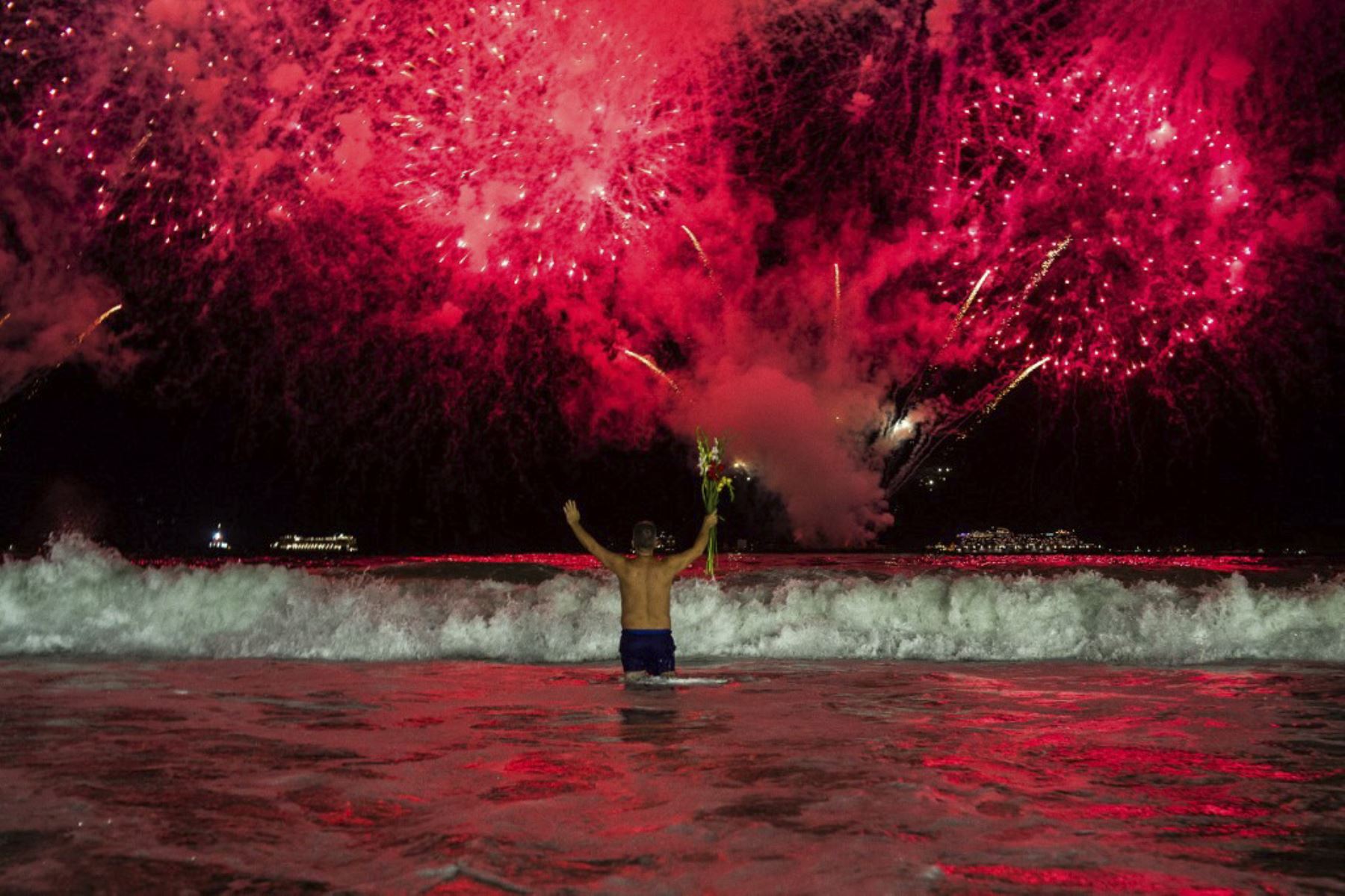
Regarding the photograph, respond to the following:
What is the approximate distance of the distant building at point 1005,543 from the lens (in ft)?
165

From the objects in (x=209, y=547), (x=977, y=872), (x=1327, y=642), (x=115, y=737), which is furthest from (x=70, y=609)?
(x=209, y=547)

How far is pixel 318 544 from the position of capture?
57562 mm

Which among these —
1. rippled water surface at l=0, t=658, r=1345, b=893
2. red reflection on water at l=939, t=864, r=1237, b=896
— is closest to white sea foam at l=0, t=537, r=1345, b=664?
rippled water surface at l=0, t=658, r=1345, b=893

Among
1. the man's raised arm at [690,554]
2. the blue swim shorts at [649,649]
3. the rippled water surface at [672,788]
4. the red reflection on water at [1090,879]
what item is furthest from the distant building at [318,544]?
the red reflection on water at [1090,879]

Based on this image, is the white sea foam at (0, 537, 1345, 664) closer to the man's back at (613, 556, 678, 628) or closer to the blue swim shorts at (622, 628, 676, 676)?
the blue swim shorts at (622, 628, 676, 676)

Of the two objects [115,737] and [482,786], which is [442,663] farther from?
[482,786]

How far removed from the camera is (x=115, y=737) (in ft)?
28.2

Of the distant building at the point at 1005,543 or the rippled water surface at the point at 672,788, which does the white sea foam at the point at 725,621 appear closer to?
the rippled water surface at the point at 672,788

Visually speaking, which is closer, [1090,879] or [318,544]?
[1090,879]

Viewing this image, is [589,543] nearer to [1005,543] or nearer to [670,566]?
[670,566]

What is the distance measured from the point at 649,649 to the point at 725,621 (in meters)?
4.60

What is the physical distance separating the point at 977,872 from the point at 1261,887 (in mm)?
1176

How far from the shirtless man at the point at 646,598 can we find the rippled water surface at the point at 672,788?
0.32 meters

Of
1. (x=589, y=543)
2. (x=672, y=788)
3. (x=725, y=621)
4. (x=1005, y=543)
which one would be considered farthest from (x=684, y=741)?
(x=1005, y=543)
